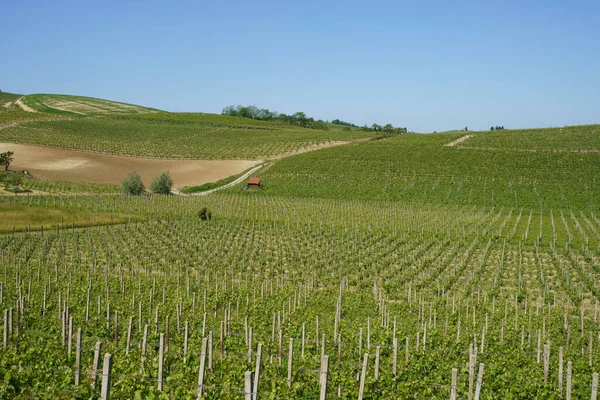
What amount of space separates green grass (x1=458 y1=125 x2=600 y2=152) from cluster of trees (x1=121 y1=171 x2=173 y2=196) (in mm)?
47661

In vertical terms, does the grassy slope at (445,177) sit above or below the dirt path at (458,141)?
below

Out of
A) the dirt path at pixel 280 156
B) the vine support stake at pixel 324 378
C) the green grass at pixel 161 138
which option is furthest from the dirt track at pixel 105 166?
the vine support stake at pixel 324 378

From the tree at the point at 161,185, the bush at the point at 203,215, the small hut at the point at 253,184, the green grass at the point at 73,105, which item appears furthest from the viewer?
the green grass at the point at 73,105

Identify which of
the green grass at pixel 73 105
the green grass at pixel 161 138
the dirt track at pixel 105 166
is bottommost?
the dirt track at pixel 105 166

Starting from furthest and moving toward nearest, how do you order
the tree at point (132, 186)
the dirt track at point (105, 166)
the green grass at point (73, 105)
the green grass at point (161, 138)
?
the green grass at point (73, 105)
the green grass at point (161, 138)
the dirt track at point (105, 166)
the tree at point (132, 186)

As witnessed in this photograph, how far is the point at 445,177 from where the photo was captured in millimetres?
68812

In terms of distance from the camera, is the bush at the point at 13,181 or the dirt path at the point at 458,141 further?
the dirt path at the point at 458,141

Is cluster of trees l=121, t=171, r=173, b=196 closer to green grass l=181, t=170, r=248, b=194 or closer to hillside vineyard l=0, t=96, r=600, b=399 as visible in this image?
green grass l=181, t=170, r=248, b=194

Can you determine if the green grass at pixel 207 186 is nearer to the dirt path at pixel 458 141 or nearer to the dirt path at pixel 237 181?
the dirt path at pixel 237 181

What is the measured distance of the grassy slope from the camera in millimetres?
59875

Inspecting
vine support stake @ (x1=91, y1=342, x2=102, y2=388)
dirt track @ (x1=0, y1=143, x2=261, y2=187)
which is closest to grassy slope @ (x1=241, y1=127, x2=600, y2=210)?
dirt track @ (x1=0, y1=143, x2=261, y2=187)

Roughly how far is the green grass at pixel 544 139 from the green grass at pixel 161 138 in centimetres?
2563

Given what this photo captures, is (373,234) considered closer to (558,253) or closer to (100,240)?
(558,253)

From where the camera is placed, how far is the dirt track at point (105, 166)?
70750 mm
